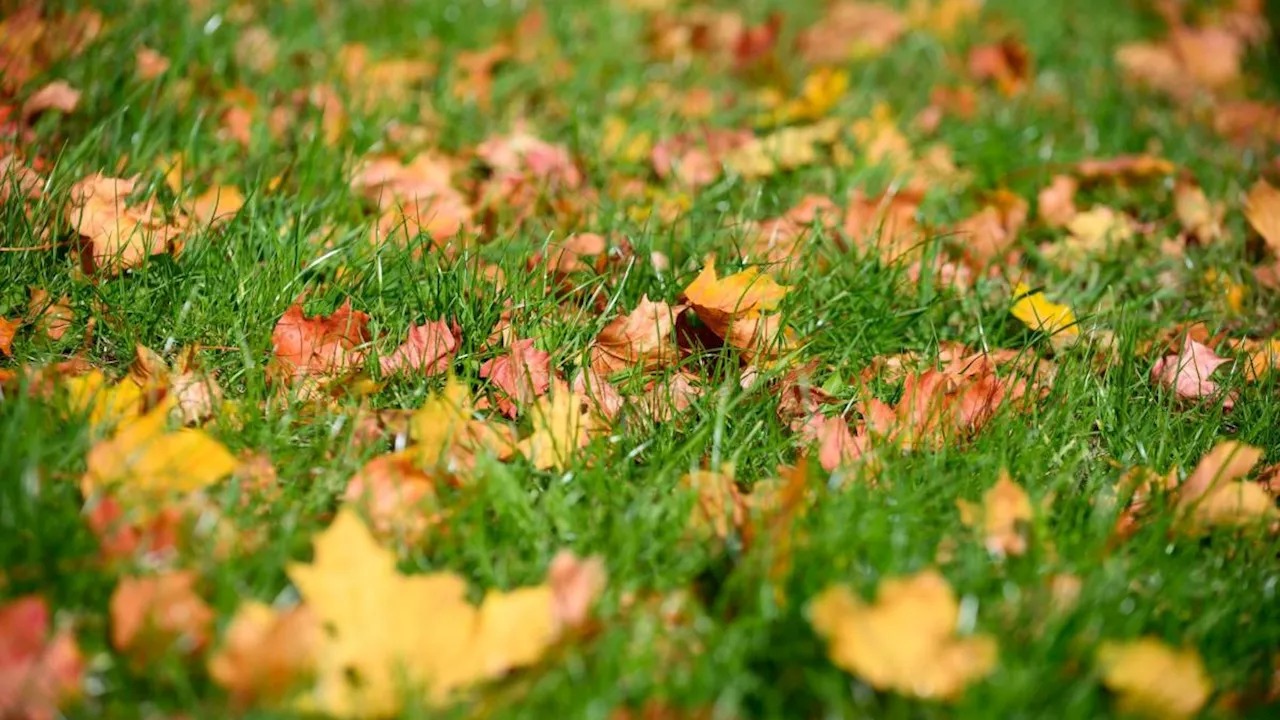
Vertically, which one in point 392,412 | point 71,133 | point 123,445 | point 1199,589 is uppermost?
point 71,133

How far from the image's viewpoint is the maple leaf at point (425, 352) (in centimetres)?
176

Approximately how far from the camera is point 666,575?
139 centimetres

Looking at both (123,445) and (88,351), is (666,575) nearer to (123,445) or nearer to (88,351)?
(123,445)

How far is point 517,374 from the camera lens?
5.69 feet

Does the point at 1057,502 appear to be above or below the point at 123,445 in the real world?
below

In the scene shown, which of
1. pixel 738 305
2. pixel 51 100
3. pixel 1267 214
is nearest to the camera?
pixel 738 305

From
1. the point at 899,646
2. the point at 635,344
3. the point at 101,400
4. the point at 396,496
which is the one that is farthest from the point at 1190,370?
the point at 101,400

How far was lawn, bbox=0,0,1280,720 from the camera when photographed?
46.9 inches

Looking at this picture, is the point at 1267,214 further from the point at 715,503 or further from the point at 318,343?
the point at 318,343

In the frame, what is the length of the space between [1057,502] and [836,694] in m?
0.61

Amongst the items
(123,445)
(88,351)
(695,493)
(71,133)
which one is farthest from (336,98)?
(695,493)

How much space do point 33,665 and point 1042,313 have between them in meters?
1.73

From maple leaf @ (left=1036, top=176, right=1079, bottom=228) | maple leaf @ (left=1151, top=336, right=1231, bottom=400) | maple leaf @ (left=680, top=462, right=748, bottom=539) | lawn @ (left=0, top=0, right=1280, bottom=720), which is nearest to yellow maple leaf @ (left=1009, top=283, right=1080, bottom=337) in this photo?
lawn @ (left=0, top=0, right=1280, bottom=720)

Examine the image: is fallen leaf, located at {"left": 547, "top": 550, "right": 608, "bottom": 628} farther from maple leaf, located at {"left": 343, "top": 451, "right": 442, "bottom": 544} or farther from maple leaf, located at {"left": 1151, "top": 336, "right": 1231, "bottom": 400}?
maple leaf, located at {"left": 1151, "top": 336, "right": 1231, "bottom": 400}
